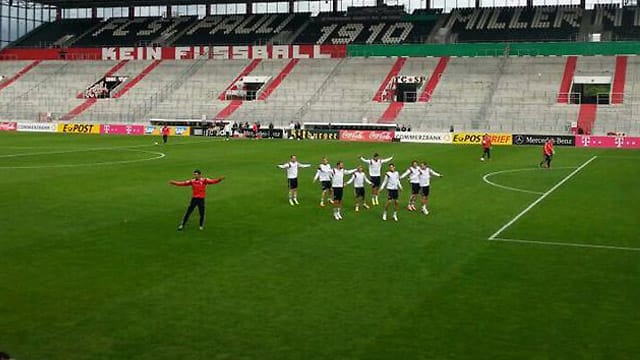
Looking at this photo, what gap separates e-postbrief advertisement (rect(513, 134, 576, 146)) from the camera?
2452 inches

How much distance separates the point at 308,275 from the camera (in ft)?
54.4

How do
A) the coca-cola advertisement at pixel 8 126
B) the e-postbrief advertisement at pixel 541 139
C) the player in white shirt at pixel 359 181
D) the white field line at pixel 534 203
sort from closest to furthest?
1. the white field line at pixel 534 203
2. the player in white shirt at pixel 359 181
3. the e-postbrief advertisement at pixel 541 139
4. the coca-cola advertisement at pixel 8 126

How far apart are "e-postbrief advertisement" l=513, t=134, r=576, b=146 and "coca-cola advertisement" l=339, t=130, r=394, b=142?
1058 centimetres

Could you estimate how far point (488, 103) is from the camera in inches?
3004

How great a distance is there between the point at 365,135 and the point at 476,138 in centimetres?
978

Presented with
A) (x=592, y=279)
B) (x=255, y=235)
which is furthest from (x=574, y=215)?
(x=255, y=235)

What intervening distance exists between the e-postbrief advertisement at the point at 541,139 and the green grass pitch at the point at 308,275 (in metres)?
30.7

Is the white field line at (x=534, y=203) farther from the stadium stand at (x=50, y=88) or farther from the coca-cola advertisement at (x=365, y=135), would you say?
the stadium stand at (x=50, y=88)

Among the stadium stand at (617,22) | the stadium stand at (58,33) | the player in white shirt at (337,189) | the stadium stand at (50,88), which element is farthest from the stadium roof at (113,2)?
the player in white shirt at (337,189)

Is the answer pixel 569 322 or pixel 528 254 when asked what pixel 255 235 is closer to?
pixel 528 254

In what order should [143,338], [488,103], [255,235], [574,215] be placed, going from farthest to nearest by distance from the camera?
[488,103] < [574,215] < [255,235] < [143,338]

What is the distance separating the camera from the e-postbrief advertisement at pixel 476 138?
6350cm

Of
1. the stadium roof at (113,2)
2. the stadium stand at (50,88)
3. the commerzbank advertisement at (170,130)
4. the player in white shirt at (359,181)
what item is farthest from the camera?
the stadium roof at (113,2)

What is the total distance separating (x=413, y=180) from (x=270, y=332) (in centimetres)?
1453
